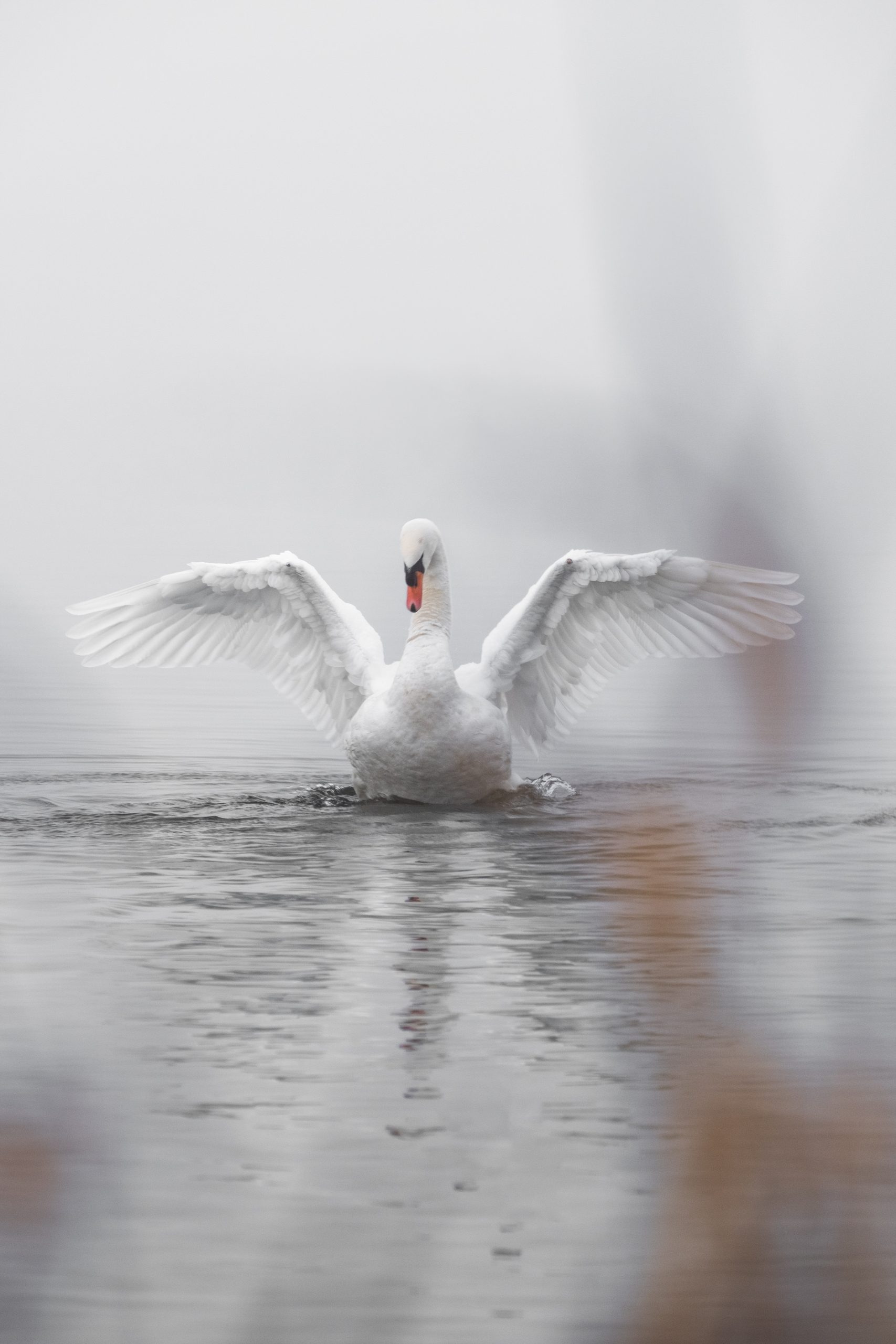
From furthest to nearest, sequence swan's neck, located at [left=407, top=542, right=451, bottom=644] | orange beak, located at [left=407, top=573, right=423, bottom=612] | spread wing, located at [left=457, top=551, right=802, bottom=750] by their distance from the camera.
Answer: swan's neck, located at [left=407, top=542, right=451, bottom=644] < orange beak, located at [left=407, top=573, right=423, bottom=612] < spread wing, located at [left=457, top=551, right=802, bottom=750]

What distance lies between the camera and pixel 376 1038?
18.2 feet

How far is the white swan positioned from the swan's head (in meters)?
0.02

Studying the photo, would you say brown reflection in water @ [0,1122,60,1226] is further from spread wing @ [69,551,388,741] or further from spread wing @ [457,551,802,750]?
spread wing @ [69,551,388,741]

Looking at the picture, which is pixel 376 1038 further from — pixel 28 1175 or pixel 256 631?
pixel 256 631

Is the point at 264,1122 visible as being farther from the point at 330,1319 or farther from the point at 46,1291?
the point at 46,1291

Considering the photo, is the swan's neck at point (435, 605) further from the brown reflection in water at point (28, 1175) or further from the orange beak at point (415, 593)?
the brown reflection in water at point (28, 1175)

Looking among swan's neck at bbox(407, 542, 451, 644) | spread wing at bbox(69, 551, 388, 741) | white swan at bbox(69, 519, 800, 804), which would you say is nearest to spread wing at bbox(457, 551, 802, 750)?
white swan at bbox(69, 519, 800, 804)

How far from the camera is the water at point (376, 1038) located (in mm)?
2719

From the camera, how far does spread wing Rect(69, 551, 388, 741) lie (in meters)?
13.6

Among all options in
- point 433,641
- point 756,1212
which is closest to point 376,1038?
point 756,1212

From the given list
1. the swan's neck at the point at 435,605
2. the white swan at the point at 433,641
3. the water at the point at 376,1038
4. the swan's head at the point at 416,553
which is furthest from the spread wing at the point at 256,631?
the water at the point at 376,1038

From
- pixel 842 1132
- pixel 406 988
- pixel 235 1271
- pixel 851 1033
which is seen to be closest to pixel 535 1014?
pixel 406 988

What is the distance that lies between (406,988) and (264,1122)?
199cm

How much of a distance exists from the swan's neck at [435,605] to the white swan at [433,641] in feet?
0.05
